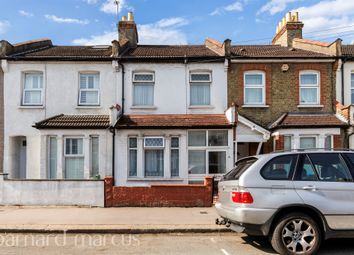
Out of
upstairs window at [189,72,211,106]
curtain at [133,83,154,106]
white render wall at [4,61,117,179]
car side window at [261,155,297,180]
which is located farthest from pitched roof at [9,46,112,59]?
car side window at [261,155,297,180]

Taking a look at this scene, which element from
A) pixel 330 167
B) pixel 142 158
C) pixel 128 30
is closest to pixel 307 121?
pixel 142 158

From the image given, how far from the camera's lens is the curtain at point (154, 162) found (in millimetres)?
15133

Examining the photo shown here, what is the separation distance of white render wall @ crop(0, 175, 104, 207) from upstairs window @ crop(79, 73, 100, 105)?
15.6 ft

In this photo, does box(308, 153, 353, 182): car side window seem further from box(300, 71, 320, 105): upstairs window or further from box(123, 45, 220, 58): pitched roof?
box(123, 45, 220, 58): pitched roof

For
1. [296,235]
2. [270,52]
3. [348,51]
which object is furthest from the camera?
[270,52]

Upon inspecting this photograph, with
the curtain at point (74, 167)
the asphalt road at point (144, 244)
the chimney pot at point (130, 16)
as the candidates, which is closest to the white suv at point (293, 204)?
the asphalt road at point (144, 244)

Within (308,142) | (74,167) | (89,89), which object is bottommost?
(74,167)

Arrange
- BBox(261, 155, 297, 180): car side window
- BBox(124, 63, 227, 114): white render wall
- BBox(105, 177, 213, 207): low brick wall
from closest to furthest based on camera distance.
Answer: BBox(261, 155, 297, 180): car side window, BBox(105, 177, 213, 207): low brick wall, BBox(124, 63, 227, 114): white render wall

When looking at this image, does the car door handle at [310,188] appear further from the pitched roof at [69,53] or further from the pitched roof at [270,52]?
the pitched roof at [69,53]

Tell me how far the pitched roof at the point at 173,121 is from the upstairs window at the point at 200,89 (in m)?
0.75

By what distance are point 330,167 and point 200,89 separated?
9.67 meters

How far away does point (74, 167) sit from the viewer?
14953 mm

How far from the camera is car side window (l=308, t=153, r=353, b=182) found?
21.7 ft

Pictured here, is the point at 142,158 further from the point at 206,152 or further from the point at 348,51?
the point at 348,51
